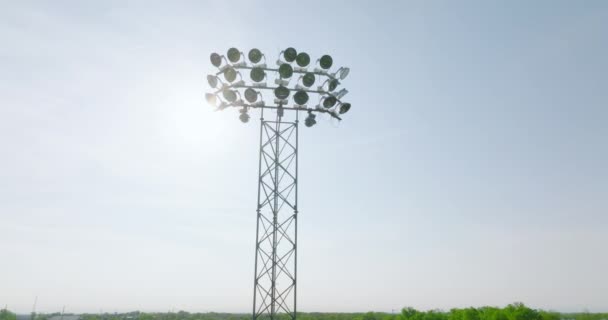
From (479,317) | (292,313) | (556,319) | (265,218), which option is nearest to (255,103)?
(265,218)

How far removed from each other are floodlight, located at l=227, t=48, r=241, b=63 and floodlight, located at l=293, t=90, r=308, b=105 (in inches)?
104

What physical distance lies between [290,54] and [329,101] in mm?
2481

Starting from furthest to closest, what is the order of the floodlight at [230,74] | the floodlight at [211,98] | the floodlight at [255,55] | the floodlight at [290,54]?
the floodlight at [211,98] < the floodlight at [290,54] < the floodlight at [255,55] < the floodlight at [230,74]

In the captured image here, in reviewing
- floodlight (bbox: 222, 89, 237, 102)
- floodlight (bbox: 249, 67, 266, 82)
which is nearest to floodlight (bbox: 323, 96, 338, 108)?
floodlight (bbox: 249, 67, 266, 82)

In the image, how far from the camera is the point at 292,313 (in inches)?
566

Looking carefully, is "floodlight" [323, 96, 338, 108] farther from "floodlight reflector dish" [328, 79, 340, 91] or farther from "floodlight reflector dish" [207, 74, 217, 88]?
"floodlight reflector dish" [207, 74, 217, 88]

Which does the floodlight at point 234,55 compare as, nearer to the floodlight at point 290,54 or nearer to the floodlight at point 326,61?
the floodlight at point 290,54

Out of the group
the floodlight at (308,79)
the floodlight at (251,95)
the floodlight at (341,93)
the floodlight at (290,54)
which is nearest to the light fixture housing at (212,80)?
the floodlight at (251,95)

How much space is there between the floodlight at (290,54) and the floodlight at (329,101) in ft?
7.05

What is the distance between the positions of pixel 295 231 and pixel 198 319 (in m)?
143

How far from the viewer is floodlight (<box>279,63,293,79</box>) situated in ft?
49.6

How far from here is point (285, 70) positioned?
15.2 m

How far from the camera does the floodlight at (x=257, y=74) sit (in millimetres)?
15242

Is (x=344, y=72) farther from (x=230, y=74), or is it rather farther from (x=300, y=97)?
(x=230, y=74)
